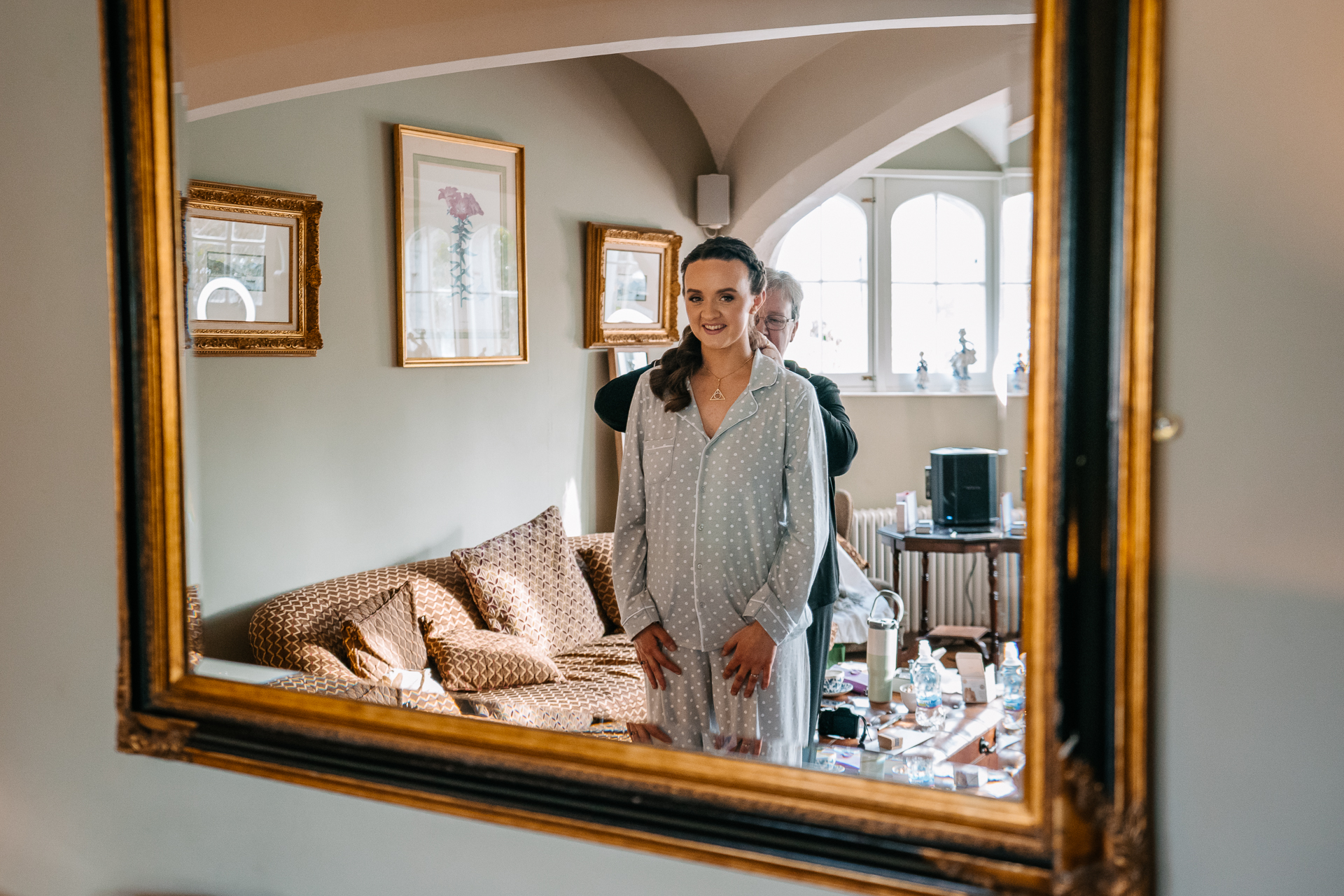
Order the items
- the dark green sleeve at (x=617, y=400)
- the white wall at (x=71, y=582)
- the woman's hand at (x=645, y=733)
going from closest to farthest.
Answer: the woman's hand at (x=645, y=733) < the dark green sleeve at (x=617, y=400) < the white wall at (x=71, y=582)

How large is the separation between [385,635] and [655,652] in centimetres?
34

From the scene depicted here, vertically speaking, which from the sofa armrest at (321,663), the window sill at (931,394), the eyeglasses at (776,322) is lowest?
the sofa armrest at (321,663)

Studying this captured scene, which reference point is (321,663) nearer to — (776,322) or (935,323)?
(776,322)

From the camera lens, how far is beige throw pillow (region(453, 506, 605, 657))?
1081mm

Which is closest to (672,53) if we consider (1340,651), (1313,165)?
(1313,165)

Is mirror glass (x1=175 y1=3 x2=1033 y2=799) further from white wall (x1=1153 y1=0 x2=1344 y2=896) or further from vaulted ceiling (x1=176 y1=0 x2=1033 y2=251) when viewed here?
white wall (x1=1153 y1=0 x2=1344 y2=896)

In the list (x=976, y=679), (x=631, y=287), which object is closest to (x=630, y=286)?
(x=631, y=287)

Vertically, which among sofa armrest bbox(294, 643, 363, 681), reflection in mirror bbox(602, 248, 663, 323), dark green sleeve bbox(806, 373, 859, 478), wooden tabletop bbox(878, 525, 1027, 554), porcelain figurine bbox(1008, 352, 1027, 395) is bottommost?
sofa armrest bbox(294, 643, 363, 681)

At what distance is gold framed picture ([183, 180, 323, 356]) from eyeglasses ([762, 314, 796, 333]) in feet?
1.81

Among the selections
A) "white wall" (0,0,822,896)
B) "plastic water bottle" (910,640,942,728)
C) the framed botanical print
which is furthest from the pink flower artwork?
"plastic water bottle" (910,640,942,728)

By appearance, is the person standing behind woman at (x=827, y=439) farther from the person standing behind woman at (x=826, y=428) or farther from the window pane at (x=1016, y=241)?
the window pane at (x=1016, y=241)

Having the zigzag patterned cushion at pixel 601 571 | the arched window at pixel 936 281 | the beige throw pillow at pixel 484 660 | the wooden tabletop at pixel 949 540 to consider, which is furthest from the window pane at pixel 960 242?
the beige throw pillow at pixel 484 660

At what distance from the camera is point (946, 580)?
871 mm

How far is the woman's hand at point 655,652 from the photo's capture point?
1.00 meters
